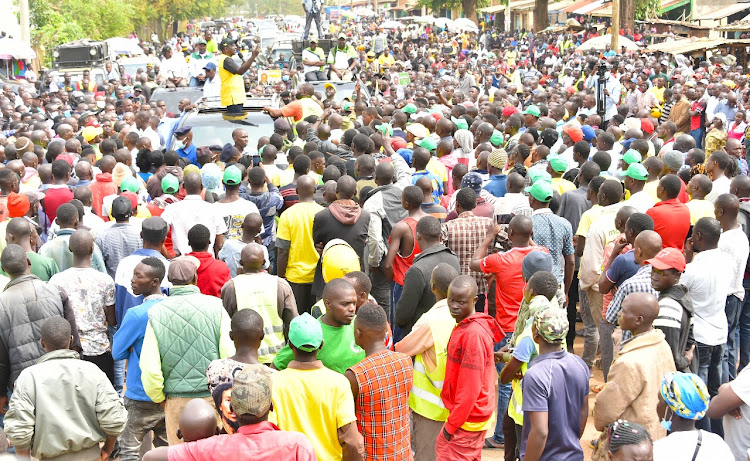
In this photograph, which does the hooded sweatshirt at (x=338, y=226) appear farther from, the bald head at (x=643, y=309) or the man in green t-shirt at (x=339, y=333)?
the bald head at (x=643, y=309)

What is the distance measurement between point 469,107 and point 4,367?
396 inches

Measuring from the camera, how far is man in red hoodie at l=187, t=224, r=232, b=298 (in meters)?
6.40

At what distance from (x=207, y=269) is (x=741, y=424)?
3689mm

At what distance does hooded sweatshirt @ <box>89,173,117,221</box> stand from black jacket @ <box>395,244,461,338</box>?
3.73m

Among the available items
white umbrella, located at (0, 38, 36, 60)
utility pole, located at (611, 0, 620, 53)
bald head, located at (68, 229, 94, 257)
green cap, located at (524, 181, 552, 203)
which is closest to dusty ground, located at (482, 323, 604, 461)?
green cap, located at (524, 181, 552, 203)

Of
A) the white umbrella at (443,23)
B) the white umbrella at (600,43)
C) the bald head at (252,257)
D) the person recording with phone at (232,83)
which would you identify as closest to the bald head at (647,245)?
the bald head at (252,257)

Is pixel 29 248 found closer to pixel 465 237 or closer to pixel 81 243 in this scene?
pixel 81 243

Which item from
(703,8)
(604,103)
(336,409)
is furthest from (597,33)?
(336,409)

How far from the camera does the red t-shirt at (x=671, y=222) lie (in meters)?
7.35

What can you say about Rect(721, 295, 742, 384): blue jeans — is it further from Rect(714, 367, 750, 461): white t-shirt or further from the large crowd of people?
Rect(714, 367, 750, 461): white t-shirt

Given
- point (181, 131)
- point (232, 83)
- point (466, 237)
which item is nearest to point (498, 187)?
point (466, 237)

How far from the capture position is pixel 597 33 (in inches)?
1548

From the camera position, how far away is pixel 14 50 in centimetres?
3150

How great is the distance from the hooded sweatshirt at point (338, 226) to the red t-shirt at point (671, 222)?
8.04 ft
